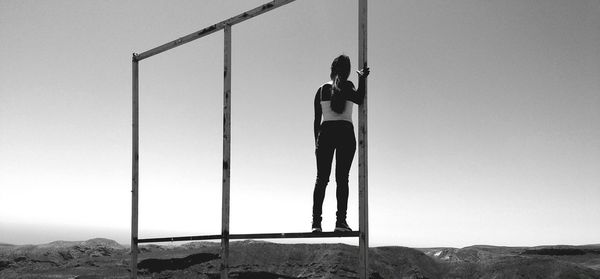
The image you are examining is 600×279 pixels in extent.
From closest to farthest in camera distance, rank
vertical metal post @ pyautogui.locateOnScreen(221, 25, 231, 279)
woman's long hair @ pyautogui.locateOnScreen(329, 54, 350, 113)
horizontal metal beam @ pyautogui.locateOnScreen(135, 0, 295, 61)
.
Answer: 1. woman's long hair @ pyautogui.locateOnScreen(329, 54, 350, 113)
2. horizontal metal beam @ pyautogui.locateOnScreen(135, 0, 295, 61)
3. vertical metal post @ pyautogui.locateOnScreen(221, 25, 231, 279)

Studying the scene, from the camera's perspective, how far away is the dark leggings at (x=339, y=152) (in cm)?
609

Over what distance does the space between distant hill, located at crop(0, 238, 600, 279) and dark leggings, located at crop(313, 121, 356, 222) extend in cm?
905

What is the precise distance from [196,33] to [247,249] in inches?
352

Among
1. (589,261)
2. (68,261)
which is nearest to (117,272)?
(68,261)

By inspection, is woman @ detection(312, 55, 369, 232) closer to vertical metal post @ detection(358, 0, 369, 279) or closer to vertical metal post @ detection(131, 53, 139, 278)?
vertical metal post @ detection(358, 0, 369, 279)

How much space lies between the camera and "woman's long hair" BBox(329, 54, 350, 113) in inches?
237

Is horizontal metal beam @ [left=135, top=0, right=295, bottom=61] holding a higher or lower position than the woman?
higher

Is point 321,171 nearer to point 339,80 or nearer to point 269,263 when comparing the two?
point 339,80

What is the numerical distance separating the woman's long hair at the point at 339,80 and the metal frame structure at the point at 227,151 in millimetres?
466

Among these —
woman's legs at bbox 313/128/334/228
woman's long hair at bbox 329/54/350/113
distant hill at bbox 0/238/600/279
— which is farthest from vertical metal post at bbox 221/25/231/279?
distant hill at bbox 0/238/600/279

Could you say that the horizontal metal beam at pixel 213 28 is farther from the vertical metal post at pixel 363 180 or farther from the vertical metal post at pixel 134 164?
the vertical metal post at pixel 363 180

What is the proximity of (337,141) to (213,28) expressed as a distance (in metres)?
2.56

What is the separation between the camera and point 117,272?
51.5 ft

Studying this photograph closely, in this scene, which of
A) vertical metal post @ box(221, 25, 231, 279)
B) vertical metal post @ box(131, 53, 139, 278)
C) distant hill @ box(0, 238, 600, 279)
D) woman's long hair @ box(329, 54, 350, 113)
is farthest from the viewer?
distant hill @ box(0, 238, 600, 279)
